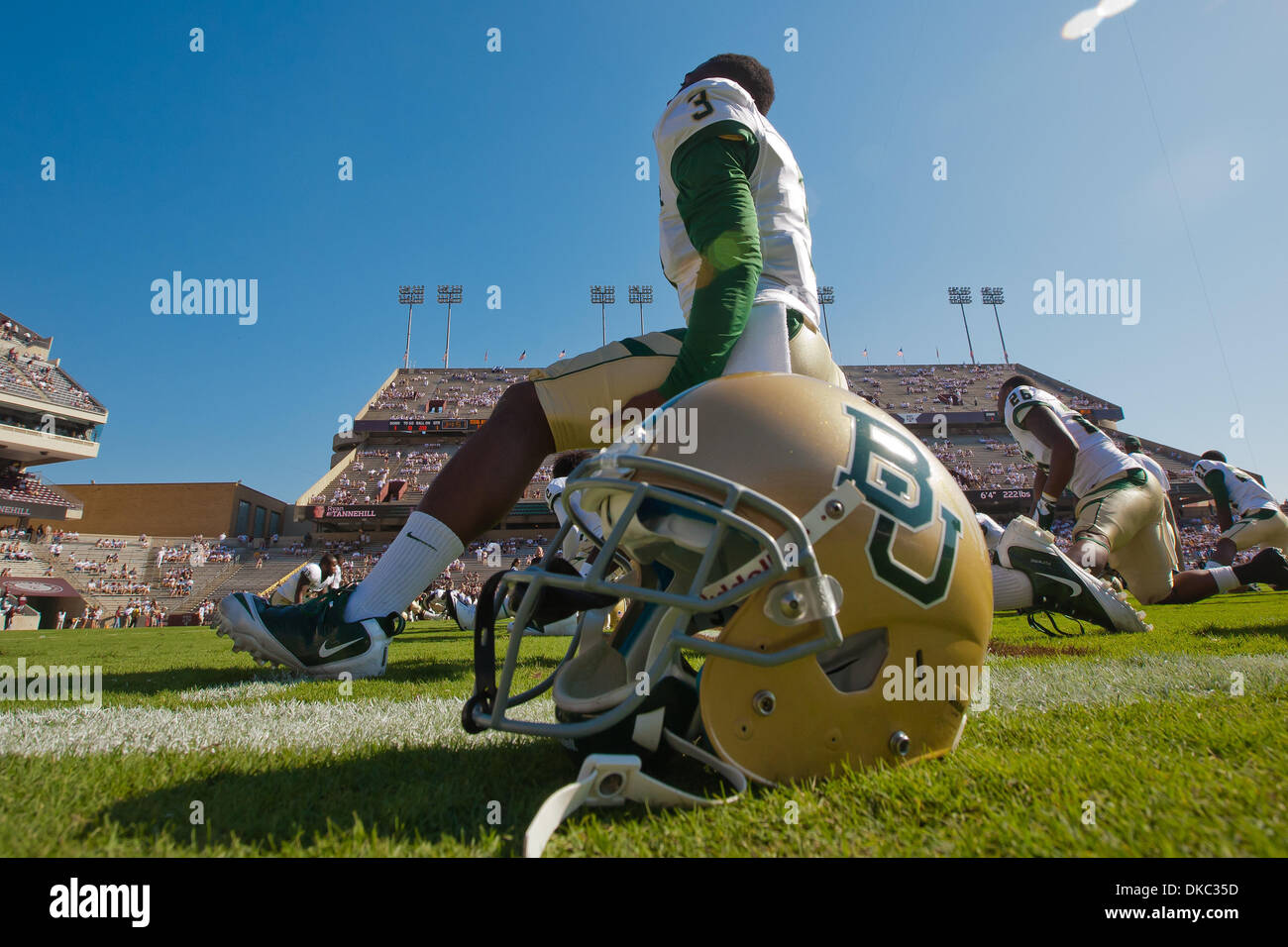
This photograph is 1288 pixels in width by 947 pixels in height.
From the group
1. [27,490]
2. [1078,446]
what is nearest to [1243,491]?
[1078,446]

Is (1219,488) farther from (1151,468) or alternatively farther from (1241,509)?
(1151,468)

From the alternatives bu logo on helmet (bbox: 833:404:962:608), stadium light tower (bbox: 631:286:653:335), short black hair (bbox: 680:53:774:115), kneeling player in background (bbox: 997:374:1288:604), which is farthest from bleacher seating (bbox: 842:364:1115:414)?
bu logo on helmet (bbox: 833:404:962:608)

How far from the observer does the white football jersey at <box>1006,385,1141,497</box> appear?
17.4 feet

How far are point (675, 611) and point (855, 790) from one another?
1.50ft

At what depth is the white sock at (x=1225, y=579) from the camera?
6500mm

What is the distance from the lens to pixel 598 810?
1184 mm

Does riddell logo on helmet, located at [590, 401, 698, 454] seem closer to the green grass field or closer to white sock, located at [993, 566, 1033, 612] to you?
the green grass field

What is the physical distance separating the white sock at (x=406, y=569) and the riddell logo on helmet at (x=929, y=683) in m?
1.58

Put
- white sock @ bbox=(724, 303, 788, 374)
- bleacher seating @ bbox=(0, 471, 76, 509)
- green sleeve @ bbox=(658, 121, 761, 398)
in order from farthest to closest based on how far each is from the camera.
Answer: bleacher seating @ bbox=(0, 471, 76, 509)
white sock @ bbox=(724, 303, 788, 374)
green sleeve @ bbox=(658, 121, 761, 398)

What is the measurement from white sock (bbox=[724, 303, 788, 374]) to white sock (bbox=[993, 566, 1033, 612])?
2919 mm

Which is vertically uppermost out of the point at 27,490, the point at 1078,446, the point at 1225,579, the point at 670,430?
the point at 1078,446

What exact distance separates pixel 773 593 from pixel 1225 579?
784 cm

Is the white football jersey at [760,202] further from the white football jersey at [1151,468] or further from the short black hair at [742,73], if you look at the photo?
the white football jersey at [1151,468]
